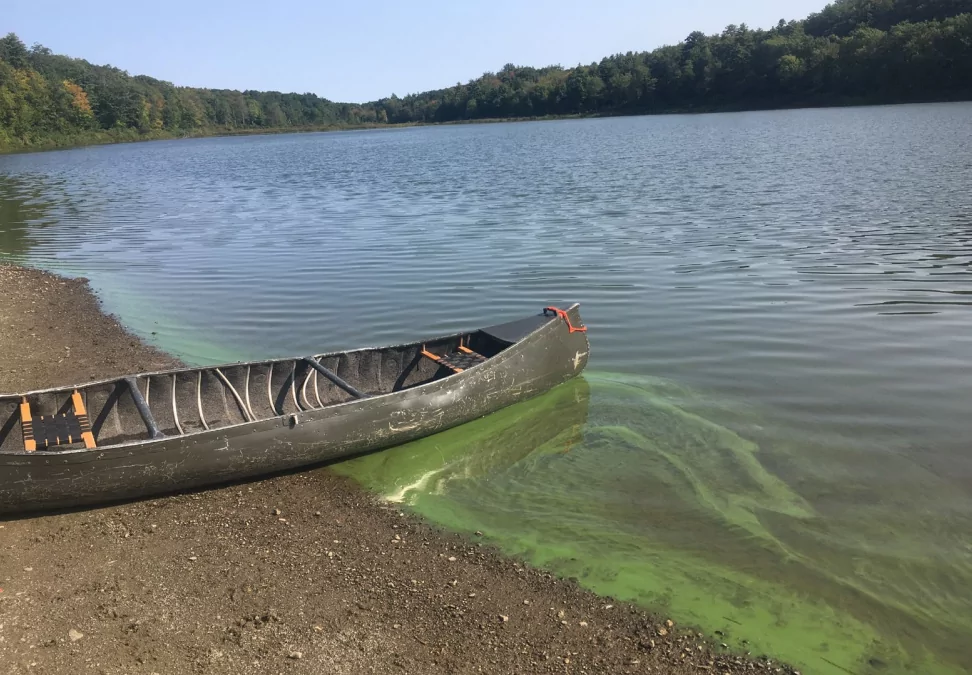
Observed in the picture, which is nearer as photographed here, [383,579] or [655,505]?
[383,579]

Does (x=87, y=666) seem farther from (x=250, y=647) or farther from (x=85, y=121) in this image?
(x=85, y=121)

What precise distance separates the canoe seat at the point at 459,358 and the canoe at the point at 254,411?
0.02 metres

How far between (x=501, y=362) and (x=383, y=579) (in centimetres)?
378

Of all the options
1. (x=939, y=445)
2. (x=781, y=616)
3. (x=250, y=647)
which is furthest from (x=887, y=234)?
(x=250, y=647)

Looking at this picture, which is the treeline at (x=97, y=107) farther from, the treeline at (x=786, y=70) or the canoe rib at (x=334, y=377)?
the canoe rib at (x=334, y=377)

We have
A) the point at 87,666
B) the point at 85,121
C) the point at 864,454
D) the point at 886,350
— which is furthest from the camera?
the point at 85,121

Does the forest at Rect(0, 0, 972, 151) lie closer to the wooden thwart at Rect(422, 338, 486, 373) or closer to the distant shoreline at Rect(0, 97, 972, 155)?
the distant shoreline at Rect(0, 97, 972, 155)

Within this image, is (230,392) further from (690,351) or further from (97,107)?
(97,107)

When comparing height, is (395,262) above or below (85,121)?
below

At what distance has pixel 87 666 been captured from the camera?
4.82 meters

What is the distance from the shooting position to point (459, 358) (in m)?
9.99

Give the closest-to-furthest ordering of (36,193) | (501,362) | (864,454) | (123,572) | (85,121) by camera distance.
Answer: (123,572), (864,454), (501,362), (36,193), (85,121)

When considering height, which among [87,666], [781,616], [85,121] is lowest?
[781,616]

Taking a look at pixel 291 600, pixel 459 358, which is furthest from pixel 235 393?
pixel 291 600
